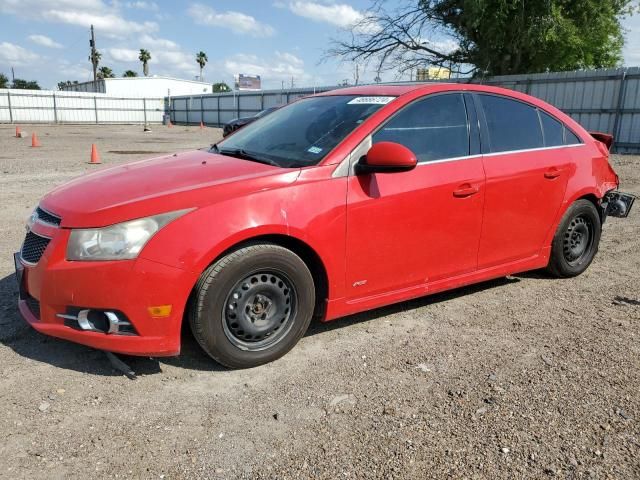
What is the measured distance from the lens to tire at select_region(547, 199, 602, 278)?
477cm

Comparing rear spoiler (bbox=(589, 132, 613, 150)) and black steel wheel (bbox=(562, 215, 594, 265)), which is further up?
rear spoiler (bbox=(589, 132, 613, 150))

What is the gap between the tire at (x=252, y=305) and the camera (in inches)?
117

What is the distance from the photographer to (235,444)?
2.53 meters

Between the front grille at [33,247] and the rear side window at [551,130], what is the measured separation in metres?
3.90

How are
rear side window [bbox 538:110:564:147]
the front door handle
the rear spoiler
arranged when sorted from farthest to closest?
the rear spoiler < rear side window [bbox 538:110:564:147] < the front door handle

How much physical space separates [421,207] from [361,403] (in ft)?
4.72

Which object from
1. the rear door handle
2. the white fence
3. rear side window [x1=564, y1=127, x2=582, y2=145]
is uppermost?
the white fence

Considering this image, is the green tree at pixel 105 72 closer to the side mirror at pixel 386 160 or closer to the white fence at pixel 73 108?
the white fence at pixel 73 108

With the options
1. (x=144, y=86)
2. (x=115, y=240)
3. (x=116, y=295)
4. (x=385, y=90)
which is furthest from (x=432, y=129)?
(x=144, y=86)

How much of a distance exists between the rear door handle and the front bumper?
3.10 meters

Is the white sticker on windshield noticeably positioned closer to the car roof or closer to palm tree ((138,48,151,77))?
the car roof

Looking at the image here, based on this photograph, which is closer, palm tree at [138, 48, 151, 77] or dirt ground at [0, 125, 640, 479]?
dirt ground at [0, 125, 640, 479]

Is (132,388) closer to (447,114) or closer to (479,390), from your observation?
(479,390)

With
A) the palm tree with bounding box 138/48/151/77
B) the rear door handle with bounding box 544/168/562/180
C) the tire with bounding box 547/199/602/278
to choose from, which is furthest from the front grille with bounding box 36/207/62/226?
the palm tree with bounding box 138/48/151/77
